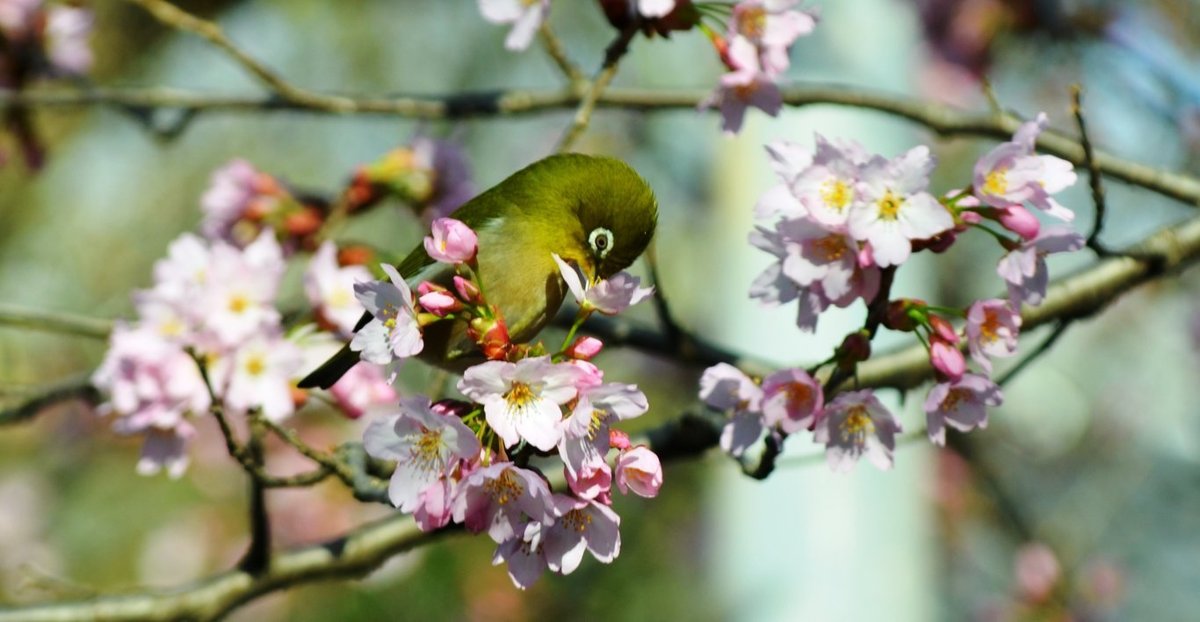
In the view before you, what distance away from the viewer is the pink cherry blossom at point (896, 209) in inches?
46.9

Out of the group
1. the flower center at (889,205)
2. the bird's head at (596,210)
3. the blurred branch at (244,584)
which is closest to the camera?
the flower center at (889,205)

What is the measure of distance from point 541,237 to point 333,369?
0.33 m

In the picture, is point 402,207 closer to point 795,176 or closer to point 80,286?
point 795,176

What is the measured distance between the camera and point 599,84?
1763 mm

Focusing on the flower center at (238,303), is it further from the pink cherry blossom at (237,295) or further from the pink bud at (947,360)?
the pink bud at (947,360)

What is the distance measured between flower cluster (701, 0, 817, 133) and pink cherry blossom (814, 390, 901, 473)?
553mm

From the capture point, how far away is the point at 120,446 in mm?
7652

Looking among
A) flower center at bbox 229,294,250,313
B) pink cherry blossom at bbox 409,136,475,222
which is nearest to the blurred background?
pink cherry blossom at bbox 409,136,475,222

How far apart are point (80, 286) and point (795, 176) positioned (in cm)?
737

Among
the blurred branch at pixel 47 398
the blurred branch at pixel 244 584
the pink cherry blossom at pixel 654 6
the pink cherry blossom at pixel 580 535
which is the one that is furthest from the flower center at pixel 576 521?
the blurred branch at pixel 47 398

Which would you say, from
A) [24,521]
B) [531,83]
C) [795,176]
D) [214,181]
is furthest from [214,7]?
[795,176]

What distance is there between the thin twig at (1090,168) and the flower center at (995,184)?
32cm

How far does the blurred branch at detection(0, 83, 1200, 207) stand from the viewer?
2.01 m

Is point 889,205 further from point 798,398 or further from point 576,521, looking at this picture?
point 576,521
